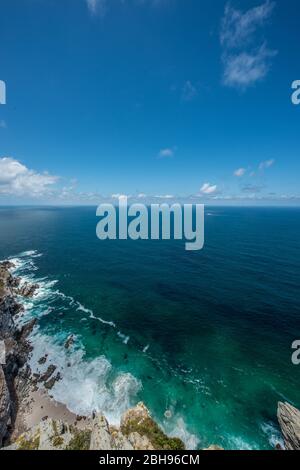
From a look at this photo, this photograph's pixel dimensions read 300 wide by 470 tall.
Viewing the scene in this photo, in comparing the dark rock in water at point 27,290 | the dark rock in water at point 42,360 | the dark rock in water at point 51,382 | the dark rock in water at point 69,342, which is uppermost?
the dark rock in water at point 27,290

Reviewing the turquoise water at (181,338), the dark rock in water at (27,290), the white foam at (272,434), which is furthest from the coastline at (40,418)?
the white foam at (272,434)

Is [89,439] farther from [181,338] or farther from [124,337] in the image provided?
[181,338]

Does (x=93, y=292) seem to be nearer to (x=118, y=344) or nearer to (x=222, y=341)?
(x=118, y=344)

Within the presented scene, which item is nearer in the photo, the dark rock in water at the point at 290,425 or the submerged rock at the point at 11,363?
the dark rock in water at the point at 290,425

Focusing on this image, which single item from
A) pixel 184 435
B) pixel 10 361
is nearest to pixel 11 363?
pixel 10 361

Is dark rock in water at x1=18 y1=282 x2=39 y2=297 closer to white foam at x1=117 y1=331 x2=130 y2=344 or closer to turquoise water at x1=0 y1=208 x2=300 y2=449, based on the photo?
turquoise water at x1=0 y1=208 x2=300 y2=449

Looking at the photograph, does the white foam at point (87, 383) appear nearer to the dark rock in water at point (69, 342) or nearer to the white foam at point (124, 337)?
the dark rock in water at point (69, 342)
